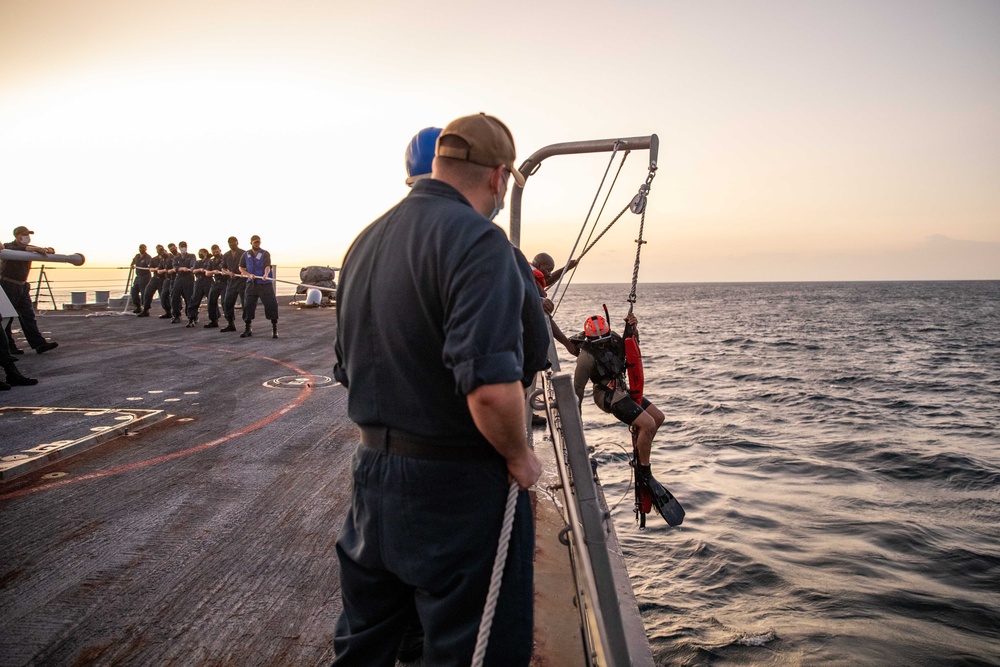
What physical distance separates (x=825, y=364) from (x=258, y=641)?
105 feet

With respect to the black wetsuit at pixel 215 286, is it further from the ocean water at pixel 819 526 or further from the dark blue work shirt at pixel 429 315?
the dark blue work shirt at pixel 429 315

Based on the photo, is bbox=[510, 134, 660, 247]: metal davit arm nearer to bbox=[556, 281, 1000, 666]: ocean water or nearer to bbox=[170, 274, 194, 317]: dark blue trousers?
bbox=[556, 281, 1000, 666]: ocean water

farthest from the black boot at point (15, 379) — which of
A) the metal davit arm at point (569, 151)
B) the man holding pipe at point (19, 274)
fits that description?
the metal davit arm at point (569, 151)

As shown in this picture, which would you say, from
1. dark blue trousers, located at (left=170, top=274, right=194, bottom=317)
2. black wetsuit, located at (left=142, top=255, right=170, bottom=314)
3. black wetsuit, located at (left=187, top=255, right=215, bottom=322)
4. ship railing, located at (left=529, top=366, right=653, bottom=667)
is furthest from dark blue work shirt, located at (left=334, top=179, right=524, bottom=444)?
black wetsuit, located at (left=142, top=255, right=170, bottom=314)

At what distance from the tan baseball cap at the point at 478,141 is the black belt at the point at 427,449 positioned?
84 centimetres

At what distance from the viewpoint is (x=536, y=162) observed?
5586mm

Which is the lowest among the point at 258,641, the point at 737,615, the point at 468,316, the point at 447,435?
the point at 737,615

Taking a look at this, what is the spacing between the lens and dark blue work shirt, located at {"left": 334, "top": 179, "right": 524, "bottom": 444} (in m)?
1.47

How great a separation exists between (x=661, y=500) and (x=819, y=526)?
11.6 ft

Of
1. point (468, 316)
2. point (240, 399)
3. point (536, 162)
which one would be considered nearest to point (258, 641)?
point (468, 316)

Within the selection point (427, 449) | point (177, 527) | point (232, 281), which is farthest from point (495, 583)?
point (232, 281)

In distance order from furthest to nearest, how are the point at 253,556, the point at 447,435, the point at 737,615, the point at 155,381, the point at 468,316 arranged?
the point at 155,381, the point at 737,615, the point at 253,556, the point at 447,435, the point at 468,316

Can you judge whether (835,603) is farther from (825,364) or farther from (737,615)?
(825,364)

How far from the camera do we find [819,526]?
928 centimetres
